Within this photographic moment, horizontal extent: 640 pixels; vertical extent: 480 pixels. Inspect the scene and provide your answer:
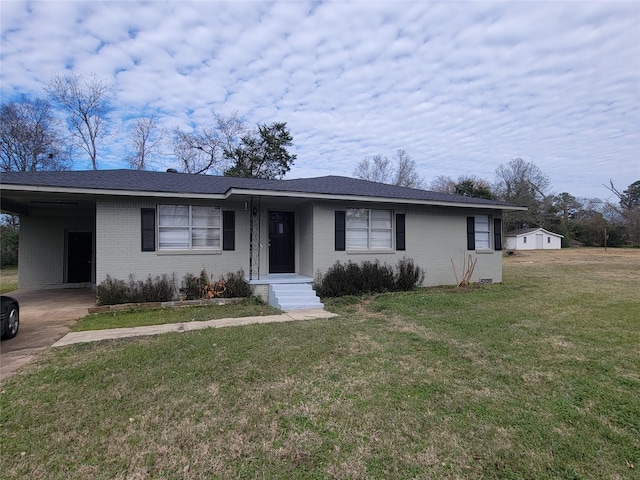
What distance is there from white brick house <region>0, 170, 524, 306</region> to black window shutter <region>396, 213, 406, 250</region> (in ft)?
0.10

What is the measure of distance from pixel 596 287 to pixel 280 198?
1049 cm

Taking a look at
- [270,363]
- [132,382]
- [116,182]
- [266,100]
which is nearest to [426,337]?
[270,363]

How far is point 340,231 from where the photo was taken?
10.4m

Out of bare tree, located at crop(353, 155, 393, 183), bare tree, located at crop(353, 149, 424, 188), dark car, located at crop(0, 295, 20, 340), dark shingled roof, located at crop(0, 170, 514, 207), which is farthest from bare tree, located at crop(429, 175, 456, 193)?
dark car, located at crop(0, 295, 20, 340)

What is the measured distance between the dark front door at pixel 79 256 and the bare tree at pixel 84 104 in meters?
18.5

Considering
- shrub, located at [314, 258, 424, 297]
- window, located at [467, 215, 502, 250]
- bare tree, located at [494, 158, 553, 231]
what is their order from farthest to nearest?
bare tree, located at [494, 158, 553, 231], window, located at [467, 215, 502, 250], shrub, located at [314, 258, 424, 297]

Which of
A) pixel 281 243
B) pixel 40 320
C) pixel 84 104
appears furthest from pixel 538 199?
pixel 40 320

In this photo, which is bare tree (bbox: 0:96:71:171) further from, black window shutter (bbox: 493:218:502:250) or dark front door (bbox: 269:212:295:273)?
black window shutter (bbox: 493:218:502:250)

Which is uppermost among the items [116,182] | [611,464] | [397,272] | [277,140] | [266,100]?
[277,140]

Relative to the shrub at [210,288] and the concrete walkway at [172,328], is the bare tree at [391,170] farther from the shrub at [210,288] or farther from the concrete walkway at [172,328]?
the concrete walkway at [172,328]

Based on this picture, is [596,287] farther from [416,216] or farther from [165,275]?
[165,275]

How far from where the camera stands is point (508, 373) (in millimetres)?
4188

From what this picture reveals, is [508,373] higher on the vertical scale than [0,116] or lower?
lower

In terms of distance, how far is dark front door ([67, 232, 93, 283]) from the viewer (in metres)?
12.7
